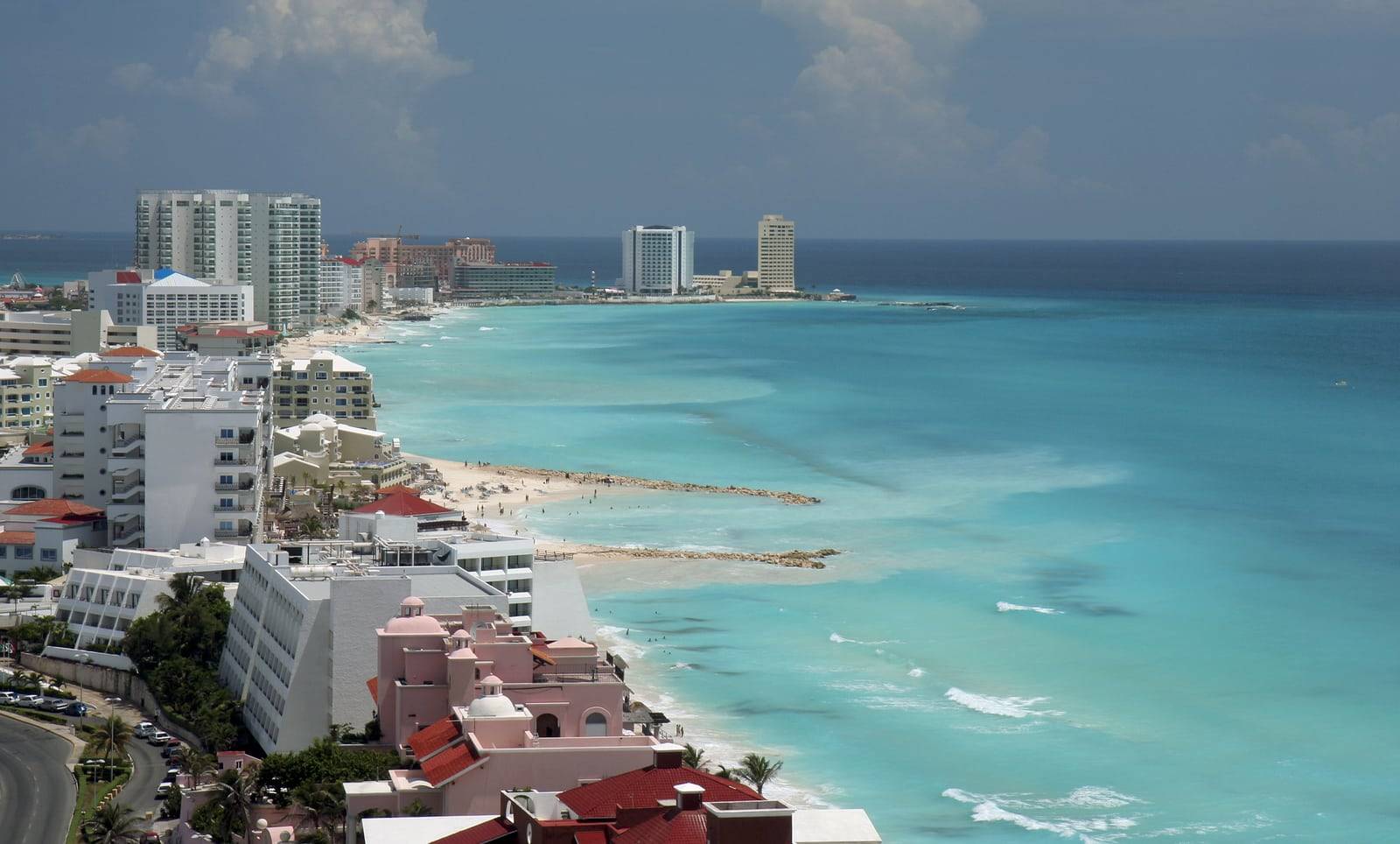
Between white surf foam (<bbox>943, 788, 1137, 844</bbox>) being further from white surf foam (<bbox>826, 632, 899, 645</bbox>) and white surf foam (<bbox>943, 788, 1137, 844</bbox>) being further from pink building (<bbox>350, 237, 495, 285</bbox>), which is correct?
pink building (<bbox>350, 237, 495, 285</bbox>)

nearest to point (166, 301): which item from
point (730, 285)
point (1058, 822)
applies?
point (1058, 822)

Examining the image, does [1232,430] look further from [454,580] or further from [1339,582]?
[454,580]

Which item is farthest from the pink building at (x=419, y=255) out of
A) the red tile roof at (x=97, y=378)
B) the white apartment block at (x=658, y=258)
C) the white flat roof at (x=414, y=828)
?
the white flat roof at (x=414, y=828)

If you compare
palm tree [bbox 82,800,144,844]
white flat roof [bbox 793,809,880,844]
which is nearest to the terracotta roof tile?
white flat roof [bbox 793,809,880,844]

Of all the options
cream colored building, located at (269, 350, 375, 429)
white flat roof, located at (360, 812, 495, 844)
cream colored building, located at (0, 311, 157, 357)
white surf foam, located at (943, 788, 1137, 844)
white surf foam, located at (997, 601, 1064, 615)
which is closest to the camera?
white flat roof, located at (360, 812, 495, 844)

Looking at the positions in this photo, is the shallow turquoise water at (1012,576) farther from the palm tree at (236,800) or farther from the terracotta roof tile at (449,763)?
the terracotta roof tile at (449,763)

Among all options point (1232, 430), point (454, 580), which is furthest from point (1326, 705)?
point (1232, 430)

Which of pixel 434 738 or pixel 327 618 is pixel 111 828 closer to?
pixel 434 738
